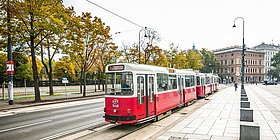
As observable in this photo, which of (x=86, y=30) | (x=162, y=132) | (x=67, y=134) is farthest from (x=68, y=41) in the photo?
(x=162, y=132)

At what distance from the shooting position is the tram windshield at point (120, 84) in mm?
9688

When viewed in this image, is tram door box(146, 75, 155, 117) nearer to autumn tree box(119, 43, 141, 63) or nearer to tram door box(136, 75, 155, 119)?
tram door box(136, 75, 155, 119)

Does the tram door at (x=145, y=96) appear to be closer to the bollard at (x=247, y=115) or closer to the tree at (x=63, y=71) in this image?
the bollard at (x=247, y=115)

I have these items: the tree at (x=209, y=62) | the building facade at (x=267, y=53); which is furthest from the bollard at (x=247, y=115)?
the building facade at (x=267, y=53)

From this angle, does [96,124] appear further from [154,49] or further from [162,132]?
[154,49]

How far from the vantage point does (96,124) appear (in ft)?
36.1

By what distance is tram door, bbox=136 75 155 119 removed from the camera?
9.91 meters

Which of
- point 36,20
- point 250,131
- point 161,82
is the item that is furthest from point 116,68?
point 36,20

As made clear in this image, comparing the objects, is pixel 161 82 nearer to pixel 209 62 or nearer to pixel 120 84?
pixel 120 84

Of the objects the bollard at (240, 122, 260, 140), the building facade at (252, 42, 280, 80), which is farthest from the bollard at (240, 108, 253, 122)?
the building facade at (252, 42, 280, 80)

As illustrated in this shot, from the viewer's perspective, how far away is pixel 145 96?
10312mm

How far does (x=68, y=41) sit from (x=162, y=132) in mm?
19243

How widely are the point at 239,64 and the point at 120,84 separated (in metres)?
103

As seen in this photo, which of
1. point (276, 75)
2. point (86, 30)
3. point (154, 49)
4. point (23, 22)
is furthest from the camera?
point (276, 75)
